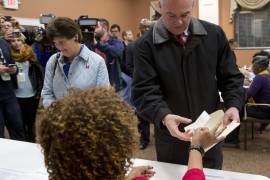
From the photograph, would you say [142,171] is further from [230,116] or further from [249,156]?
[249,156]

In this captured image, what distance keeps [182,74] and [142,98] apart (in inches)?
8.6

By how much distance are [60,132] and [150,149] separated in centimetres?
326

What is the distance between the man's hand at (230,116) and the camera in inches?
58.4

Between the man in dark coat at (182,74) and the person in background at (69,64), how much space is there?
0.52m

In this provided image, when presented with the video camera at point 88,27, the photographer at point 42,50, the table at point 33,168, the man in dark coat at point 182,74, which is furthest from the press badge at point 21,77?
the man in dark coat at point 182,74

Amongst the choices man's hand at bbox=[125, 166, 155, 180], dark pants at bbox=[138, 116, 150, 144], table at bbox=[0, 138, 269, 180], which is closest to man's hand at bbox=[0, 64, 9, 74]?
table at bbox=[0, 138, 269, 180]

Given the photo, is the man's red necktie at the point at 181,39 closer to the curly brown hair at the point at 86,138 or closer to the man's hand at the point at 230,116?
the man's hand at the point at 230,116

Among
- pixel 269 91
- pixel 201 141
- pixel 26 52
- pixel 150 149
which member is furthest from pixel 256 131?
pixel 201 141

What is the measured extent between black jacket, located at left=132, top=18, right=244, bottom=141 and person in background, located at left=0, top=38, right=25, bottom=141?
1952 millimetres

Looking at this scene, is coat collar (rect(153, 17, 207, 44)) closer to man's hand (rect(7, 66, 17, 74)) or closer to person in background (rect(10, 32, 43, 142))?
man's hand (rect(7, 66, 17, 74))

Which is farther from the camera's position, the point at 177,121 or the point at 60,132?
the point at 177,121

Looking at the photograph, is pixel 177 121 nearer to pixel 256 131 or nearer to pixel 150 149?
pixel 150 149

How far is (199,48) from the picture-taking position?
1.63m

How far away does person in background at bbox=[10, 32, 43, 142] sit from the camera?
12.0 ft
